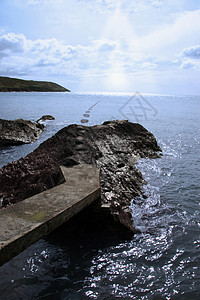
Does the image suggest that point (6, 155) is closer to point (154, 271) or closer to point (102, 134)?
point (102, 134)

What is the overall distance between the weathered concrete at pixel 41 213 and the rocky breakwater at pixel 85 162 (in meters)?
0.62

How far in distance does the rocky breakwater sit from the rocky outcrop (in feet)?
21.2

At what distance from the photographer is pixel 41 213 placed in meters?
3.58

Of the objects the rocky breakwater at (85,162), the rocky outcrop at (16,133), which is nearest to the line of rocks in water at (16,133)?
the rocky outcrop at (16,133)

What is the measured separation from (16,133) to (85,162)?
961 cm

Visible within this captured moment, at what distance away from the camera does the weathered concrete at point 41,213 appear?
117 inches

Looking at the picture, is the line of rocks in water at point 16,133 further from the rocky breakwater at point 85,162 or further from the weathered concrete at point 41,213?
the weathered concrete at point 41,213

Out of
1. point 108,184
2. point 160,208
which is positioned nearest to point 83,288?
point 108,184

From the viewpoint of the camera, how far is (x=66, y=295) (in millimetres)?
3420

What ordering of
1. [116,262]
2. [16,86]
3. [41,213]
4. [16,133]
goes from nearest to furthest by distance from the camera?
[41,213]
[116,262]
[16,133]
[16,86]

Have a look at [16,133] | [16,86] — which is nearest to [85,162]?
[16,133]

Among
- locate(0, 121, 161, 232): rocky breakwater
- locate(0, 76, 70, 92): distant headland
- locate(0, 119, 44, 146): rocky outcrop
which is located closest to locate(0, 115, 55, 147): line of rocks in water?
locate(0, 119, 44, 146): rocky outcrop

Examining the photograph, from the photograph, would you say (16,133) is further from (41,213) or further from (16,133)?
(41,213)

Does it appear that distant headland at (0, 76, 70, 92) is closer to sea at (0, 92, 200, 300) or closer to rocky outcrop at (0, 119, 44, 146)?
rocky outcrop at (0, 119, 44, 146)
